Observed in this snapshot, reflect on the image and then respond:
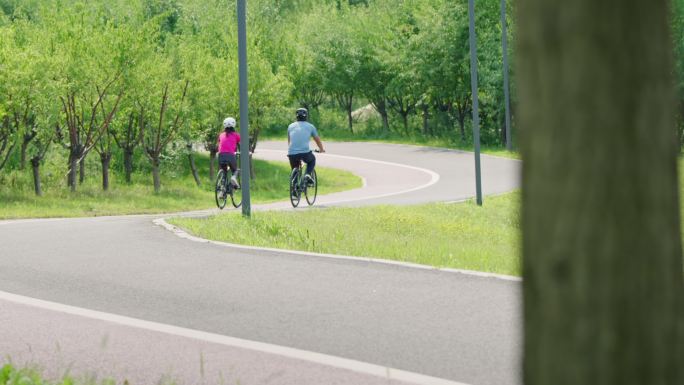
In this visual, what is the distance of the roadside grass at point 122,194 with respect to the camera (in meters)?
24.1

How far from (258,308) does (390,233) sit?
819 cm

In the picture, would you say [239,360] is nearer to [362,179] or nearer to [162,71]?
[162,71]

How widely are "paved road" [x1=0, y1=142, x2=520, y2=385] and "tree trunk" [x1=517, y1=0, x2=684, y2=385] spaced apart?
3108 millimetres

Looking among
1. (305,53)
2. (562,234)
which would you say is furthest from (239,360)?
(305,53)

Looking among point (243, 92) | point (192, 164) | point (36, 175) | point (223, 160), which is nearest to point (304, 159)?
point (223, 160)

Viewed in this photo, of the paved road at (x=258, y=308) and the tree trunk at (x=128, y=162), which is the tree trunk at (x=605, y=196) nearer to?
the paved road at (x=258, y=308)

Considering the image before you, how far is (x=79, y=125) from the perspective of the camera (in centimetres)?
3081

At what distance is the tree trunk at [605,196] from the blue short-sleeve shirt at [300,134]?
56.7 ft

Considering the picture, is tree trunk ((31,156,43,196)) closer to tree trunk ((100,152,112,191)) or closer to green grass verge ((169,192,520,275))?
tree trunk ((100,152,112,191))

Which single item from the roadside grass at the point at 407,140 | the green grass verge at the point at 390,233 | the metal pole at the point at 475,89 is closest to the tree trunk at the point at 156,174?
the metal pole at the point at 475,89

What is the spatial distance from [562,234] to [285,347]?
4137mm

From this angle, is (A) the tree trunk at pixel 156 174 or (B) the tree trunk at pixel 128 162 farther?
(B) the tree trunk at pixel 128 162

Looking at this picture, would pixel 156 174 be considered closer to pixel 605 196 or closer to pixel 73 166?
pixel 73 166

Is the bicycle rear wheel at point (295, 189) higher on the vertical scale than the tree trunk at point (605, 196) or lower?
lower
